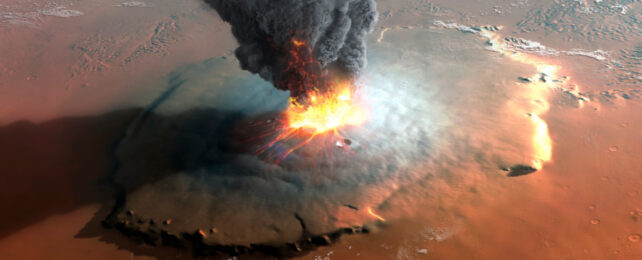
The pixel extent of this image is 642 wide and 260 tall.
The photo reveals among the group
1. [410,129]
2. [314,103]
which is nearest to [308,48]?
[314,103]

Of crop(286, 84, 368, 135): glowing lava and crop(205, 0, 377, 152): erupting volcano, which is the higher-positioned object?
crop(205, 0, 377, 152): erupting volcano

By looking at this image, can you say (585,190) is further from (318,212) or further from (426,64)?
(426,64)

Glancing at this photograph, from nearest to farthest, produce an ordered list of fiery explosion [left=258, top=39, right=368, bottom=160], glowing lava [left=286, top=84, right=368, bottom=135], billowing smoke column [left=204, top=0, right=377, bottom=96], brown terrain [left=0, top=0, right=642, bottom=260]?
brown terrain [left=0, top=0, right=642, bottom=260]
billowing smoke column [left=204, top=0, right=377, bottom=96]
fiery explosion [left=258, top=39, right=368, bottom=160]
glowing lava [left=286, top=84, right=368, bottom=135]

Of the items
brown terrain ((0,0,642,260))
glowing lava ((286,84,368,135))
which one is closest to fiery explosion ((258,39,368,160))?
glowing lava ((286,84,368,135))

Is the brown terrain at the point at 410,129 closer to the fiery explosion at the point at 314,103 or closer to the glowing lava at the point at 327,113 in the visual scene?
the glowing lava at the point at 327,113

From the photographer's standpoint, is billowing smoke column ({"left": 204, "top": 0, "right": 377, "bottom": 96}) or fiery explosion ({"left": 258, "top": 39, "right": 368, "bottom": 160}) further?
fiery explosion ({"left": 258, "top": 39, "right": 368, "bottom": 160})

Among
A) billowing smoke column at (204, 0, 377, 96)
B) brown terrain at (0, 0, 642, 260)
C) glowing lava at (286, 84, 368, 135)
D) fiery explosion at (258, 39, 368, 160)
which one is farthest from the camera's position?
glowing lava at (286, 84, 368, 135)

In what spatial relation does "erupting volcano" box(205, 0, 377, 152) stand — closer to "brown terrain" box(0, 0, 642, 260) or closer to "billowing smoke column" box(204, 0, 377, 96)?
"billowing smoke column" box(204, 0, 377, 96)

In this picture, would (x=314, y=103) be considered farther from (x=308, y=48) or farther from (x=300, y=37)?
(x=300, y=37)
